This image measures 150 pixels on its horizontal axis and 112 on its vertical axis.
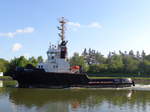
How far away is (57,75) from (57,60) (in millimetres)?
3184

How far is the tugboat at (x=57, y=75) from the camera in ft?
133

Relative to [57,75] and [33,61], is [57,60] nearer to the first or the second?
[57,75]

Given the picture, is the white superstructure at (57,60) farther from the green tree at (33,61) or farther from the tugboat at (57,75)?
the green tree at (33,61)

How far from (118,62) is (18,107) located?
82.9 m

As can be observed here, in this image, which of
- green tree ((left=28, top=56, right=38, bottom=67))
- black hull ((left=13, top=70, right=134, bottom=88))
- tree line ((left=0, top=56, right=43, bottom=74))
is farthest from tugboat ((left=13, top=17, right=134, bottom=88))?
green tree ((left=28, top=56, right=38, bottom=67))

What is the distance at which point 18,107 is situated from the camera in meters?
23.5

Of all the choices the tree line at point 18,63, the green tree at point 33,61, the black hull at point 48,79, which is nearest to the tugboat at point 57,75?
the black hull at point 48,79

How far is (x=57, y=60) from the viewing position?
143 ft

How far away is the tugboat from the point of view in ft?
133

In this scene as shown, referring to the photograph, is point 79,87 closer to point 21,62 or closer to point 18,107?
point 18,107

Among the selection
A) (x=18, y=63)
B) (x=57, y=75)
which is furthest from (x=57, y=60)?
(x=18, y=63)

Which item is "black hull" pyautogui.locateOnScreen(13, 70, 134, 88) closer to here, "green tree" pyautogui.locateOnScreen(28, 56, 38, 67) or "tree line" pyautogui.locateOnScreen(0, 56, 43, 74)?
"tree line" pyautogui.locateOnScreen(0, 56, 43, 74)

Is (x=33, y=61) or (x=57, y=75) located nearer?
(x=57, y=75)

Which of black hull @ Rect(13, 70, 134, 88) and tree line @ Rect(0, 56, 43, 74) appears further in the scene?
tree line @ Rect(0, 56, 43, 74)
